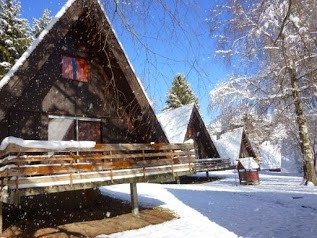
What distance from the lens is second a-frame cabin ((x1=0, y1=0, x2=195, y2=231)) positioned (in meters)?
8.15

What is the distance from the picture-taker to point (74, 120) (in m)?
11.8

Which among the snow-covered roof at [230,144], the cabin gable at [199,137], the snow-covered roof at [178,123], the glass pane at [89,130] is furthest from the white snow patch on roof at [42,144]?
the snow-covered roof at [230,144]

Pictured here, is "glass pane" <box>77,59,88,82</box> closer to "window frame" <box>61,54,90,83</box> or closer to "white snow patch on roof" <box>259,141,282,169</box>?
"window frame" <box>61,54,90,83</box>

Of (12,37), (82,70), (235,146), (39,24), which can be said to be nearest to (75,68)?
(82,70)

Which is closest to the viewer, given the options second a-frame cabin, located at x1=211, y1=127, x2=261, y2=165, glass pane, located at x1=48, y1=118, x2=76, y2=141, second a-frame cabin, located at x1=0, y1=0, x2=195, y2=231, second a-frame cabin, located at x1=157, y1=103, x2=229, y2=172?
second a-frame cabin, located at x1=0, y1=0, x2=195, y2=231

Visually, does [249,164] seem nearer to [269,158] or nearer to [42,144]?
[42,144]

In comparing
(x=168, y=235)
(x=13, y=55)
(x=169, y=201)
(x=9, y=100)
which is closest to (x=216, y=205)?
(x=169, y=201)

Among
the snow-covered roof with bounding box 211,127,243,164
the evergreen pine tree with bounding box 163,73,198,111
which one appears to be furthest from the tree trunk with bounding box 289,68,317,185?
the evergreen pine tree with bounding box 163,73,198,111

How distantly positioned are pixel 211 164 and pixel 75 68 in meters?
18.7

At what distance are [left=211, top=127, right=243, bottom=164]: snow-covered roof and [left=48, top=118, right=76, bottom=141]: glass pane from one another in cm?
2746

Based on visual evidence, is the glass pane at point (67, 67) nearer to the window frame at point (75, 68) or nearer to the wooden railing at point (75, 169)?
the window frame at point (75, 68)

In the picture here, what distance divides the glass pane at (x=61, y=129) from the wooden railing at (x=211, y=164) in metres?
16.4

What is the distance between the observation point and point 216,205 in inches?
502

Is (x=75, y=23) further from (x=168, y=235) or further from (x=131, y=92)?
(x=168, y=235)
